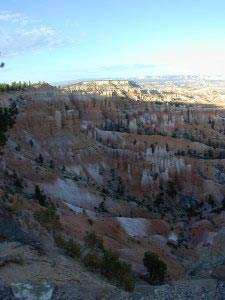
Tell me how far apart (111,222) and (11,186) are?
765 cm

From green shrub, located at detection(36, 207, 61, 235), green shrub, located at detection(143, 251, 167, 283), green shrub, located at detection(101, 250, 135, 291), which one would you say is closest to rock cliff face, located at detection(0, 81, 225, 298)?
green shrub, located at detection(143, 251, 167, 283)

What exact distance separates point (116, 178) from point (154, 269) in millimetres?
32755

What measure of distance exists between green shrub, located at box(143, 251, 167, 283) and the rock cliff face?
0.65 metres

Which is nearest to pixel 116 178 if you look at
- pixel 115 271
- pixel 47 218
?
pixel 47 218

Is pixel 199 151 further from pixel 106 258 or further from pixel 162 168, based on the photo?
pixel 106 258

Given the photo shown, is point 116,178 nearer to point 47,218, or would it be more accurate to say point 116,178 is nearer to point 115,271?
point 47,218

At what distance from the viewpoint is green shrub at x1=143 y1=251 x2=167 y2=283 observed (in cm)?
1983

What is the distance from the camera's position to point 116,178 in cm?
5341

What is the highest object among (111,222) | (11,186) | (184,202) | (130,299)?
(130,299)

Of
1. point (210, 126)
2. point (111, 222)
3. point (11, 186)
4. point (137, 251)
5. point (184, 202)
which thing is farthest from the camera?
point (210, 126)

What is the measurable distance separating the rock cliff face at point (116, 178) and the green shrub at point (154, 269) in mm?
646

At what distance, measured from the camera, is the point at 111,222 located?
33281 mm

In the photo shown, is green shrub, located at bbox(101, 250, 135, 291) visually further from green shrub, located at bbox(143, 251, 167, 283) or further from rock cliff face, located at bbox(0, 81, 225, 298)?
rock cliff face, located at bbox(0, 81, 225, 298)

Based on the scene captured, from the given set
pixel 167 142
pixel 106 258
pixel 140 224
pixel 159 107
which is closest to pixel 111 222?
pixel 140 224
